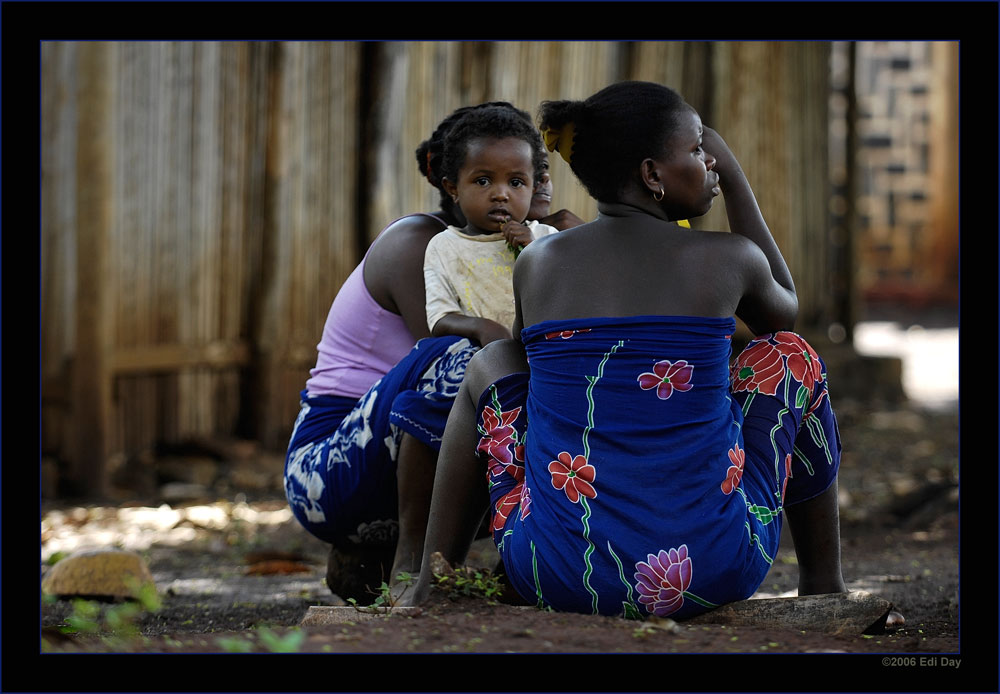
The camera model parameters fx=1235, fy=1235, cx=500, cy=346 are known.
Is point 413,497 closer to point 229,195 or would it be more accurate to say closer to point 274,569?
point 274,569

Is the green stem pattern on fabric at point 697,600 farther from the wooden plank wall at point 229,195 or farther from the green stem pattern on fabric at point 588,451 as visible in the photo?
the wooden plank wall at point 229,195

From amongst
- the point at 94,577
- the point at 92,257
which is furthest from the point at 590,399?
the point at 92,257

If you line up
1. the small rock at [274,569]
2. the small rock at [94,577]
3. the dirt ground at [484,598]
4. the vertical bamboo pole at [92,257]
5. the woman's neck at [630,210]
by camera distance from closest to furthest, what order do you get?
the dirt ground at [484,598] < the woman's neck at [630,210] < the small rock at [94,577] < the small rock at [274,569] < the vertical bamboo pole at [92,257]

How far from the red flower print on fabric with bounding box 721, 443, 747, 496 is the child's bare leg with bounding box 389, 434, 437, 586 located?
811 millimetres

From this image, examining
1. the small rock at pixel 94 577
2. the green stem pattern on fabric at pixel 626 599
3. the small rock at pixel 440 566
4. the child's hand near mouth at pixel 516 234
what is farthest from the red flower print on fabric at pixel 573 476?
the small rock at pixel 94 577

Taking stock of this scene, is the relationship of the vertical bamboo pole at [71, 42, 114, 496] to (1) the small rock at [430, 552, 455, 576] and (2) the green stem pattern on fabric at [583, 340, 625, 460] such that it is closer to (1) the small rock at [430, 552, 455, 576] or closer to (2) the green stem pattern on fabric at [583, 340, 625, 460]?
(1) the small rock at [430, 552, 455, 576]

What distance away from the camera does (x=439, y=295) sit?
3303 mm

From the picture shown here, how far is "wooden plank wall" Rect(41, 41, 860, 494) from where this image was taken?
5562 mm

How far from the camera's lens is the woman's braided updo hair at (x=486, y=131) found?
11.0 feet

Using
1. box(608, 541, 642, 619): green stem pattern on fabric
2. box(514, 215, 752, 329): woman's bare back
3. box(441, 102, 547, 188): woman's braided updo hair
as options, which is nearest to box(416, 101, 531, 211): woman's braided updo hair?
box(441, 102, 547, 188): woman's braided updo hair

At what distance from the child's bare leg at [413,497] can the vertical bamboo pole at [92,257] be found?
278 centimetres
